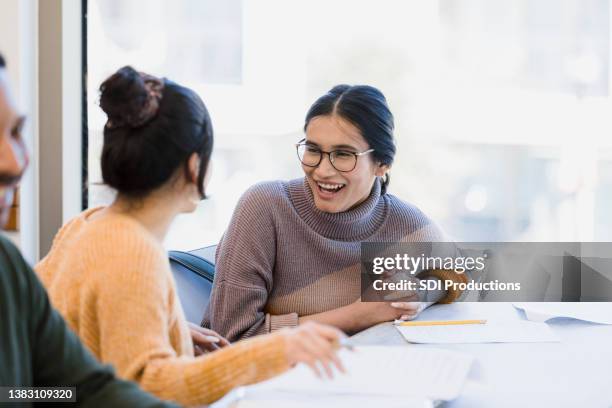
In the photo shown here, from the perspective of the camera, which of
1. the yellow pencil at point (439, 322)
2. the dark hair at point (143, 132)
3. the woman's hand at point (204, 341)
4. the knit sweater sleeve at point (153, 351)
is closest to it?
the knit sweater sleeve at point (153, 351)

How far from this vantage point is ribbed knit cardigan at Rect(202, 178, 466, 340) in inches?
77.0

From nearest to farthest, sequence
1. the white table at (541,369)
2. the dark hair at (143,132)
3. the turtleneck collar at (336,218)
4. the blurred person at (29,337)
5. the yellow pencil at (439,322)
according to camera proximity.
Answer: the blurred person at (29,337)
the dark hair at (143,132)
the white table at (541,369)
the yellow pencil at (439,322)
the turtleneck collar at (336,218)

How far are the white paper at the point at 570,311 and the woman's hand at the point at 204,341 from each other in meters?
0.82

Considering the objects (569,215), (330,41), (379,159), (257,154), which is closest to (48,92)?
(257,154)

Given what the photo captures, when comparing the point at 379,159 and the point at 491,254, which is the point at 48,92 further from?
the point at 491,254

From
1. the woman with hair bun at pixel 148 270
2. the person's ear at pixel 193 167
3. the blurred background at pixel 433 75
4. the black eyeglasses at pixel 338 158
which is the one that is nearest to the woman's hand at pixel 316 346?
the woman with hair bun at pixel 148 270

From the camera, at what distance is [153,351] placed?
1.10 meters

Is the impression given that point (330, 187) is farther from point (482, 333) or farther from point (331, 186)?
point (482, 333)

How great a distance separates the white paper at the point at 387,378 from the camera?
1291 millimetres

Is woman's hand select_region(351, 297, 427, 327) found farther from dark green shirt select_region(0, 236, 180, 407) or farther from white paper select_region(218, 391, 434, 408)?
dark green shirt select_region(0, 236, 180, 407)

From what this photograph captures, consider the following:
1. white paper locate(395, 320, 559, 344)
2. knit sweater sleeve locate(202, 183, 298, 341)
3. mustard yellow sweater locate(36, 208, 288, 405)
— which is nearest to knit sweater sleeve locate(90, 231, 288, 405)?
mustard yellow sweater locate(36, 208, 288, 405)

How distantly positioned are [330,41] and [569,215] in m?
1.18

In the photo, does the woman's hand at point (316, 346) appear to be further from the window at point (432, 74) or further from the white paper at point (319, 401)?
the window at point (432, 74)

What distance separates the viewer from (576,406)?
1.34m
